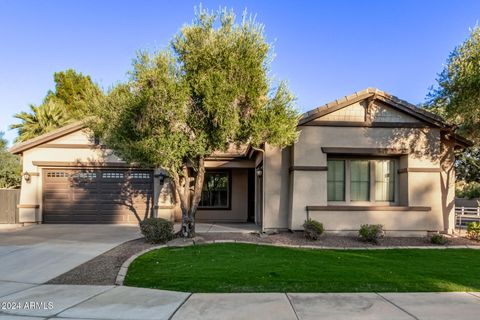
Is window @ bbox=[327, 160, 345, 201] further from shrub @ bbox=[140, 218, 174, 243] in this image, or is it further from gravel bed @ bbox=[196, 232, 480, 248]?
shrub @ bbox=[140, 218, 174, 243]

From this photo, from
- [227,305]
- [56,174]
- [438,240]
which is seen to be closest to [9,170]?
[56,174]

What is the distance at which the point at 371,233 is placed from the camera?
10.1 m

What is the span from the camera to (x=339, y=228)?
36.6 ft

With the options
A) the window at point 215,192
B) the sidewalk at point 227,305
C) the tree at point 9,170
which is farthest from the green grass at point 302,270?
the tree at point 9,170

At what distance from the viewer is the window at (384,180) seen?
11.9 metres

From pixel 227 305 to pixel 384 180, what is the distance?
8736 millimetres

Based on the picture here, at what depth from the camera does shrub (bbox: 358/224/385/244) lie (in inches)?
400

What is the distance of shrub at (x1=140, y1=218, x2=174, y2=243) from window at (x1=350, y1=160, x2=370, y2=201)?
6287mm

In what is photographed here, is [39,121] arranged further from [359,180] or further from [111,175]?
[359,180]

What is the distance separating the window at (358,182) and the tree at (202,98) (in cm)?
313

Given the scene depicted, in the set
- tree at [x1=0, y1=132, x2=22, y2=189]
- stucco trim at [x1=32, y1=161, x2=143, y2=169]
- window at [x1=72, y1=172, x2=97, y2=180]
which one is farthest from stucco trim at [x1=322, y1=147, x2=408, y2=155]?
tree at [x1=0, y1=132, x2=22, y2=189]

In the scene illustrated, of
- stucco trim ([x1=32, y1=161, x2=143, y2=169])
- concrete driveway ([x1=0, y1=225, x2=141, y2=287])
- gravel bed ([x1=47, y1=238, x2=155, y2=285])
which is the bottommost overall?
concrete driveway ([x1=0, y1=225, x2=141, y2=287])

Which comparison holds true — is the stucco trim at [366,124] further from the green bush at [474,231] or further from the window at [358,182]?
the green bush at [474,231]

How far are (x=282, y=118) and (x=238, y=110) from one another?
1274mm
